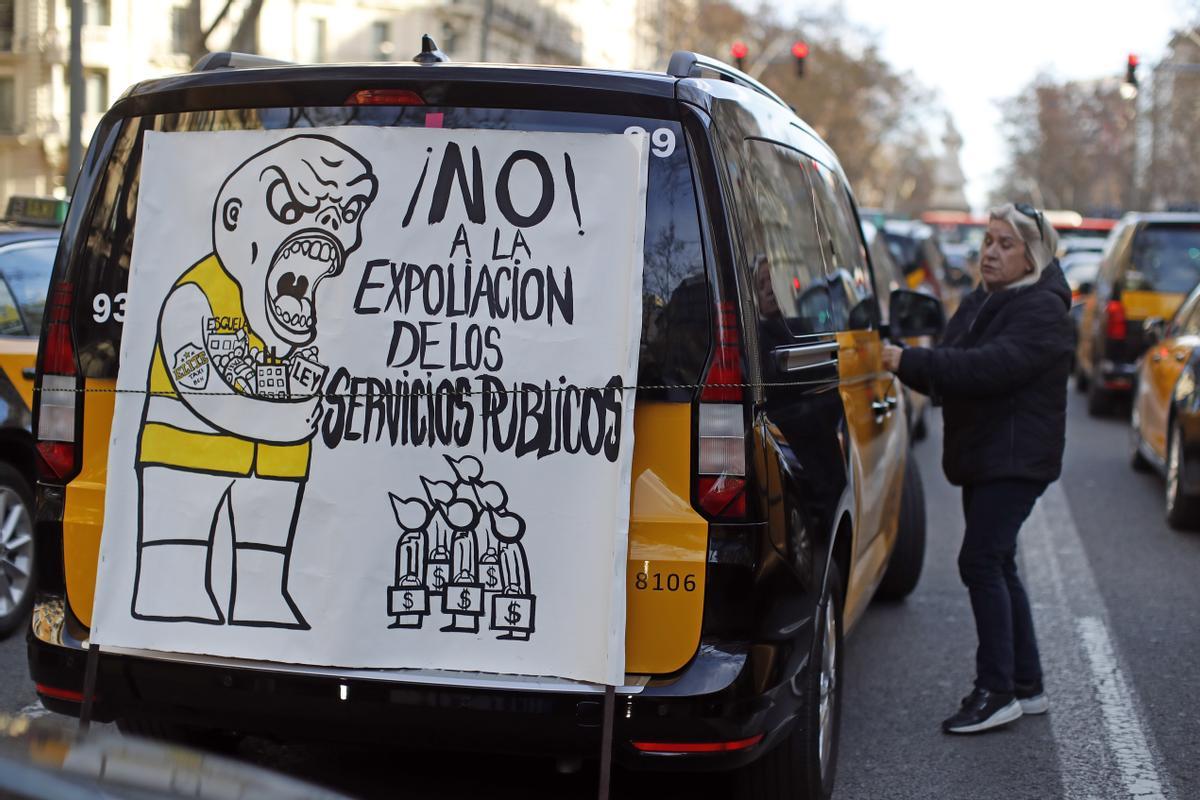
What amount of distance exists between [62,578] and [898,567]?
14.2ft

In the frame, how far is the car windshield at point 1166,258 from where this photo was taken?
14.7 meters

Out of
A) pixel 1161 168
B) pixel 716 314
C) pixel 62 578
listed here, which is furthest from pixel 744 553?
pixel 1161 168

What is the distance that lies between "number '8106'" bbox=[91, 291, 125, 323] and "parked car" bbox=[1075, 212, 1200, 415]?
1215 centimetres

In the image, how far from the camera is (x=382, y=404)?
379 centimetres

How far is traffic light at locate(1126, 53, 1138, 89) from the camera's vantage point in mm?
35094

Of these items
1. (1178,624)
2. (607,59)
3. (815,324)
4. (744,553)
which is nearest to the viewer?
(744,553)

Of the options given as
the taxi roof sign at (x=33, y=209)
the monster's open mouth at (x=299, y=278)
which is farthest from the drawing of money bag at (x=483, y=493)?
the taxi roof sign at (x=33, y=209)

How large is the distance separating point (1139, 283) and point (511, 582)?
12.3 m

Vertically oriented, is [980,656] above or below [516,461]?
below

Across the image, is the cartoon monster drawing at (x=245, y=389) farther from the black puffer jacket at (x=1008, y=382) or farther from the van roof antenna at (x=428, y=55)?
the black puffer jacket at (x=1008, y=382)

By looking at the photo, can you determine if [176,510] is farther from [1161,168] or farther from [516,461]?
[1161,168]

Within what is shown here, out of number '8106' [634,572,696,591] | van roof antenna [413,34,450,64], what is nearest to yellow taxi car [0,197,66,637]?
van roof antenna [413,34,450,64]

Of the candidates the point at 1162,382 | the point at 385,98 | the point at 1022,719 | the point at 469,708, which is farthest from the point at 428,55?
the point at 1162,382

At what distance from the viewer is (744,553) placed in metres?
3.68
